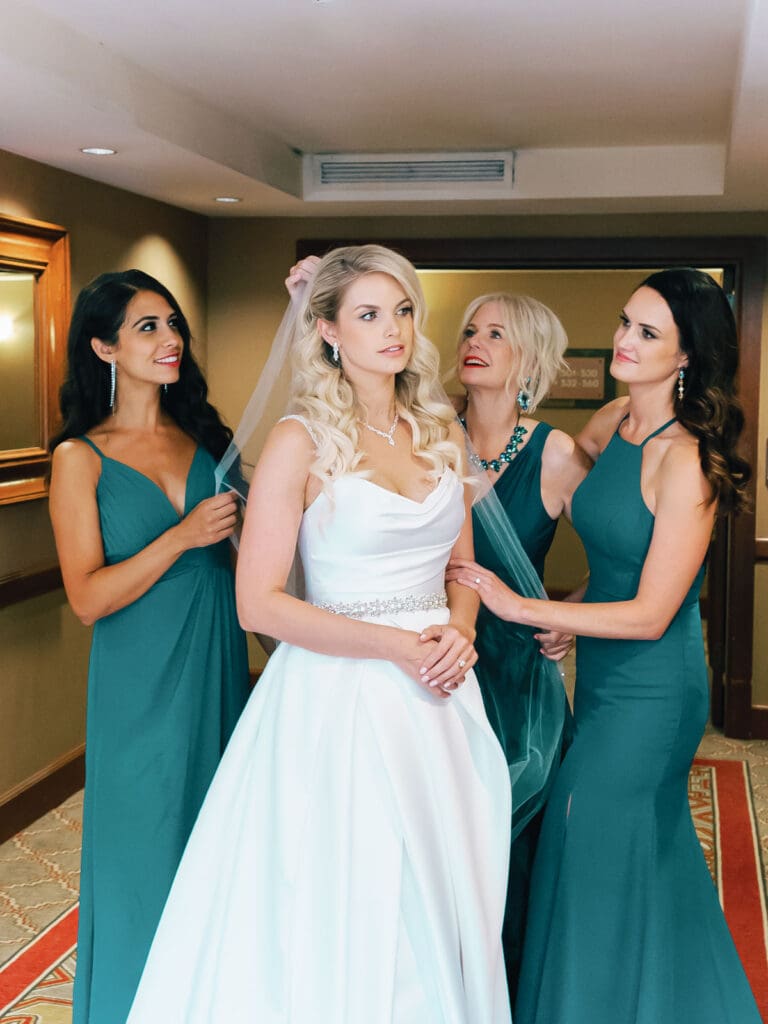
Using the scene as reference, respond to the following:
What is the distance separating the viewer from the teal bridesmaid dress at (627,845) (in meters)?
2.46

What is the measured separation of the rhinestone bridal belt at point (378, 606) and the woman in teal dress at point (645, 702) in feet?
0.63

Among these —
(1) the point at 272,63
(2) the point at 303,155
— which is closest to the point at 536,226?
(2) the point at 303,155

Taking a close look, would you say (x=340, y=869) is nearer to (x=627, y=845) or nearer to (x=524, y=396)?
(x=627, y=845)

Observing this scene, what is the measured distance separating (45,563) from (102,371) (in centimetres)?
176

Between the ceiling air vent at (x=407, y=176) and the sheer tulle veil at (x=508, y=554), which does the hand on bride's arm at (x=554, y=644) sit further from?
the ceiling air vent at (x=407, y=176)

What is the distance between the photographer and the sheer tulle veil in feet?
8.32

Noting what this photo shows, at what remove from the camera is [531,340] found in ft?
9.74

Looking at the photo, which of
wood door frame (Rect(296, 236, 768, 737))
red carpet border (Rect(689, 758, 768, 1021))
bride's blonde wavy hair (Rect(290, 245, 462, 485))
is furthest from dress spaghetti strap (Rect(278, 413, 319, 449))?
wood door frame (Rect(296, 236, 768, 737))

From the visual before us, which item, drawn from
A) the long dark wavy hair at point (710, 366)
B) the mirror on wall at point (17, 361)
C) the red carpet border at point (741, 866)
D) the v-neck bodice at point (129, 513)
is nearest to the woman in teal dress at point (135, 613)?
the v-neck bodice at point (129, 513)

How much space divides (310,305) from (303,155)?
10.1ft

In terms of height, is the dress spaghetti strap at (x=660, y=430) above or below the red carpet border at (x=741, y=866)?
above

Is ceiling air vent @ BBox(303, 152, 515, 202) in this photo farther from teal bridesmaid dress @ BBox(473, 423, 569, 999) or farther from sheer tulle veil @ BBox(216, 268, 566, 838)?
sheer tulle veil @ BBox(216, 268, 566, 838)

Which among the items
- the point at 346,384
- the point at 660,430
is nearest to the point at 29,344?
the point at 346,384

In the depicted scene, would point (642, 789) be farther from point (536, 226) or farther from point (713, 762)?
point (536, 226)
